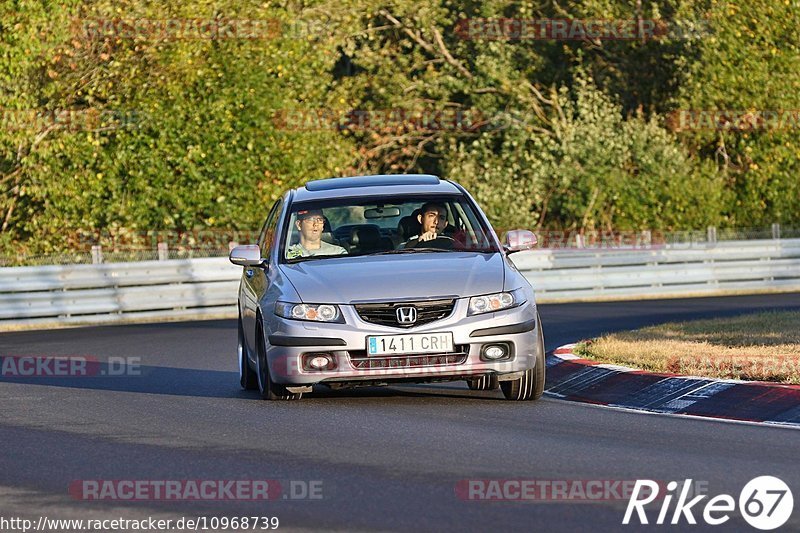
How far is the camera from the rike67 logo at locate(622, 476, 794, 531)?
7035 mm

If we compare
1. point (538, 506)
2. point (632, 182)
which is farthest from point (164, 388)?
point (632, 182)

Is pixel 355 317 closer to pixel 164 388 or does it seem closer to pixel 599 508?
pixel 164 388

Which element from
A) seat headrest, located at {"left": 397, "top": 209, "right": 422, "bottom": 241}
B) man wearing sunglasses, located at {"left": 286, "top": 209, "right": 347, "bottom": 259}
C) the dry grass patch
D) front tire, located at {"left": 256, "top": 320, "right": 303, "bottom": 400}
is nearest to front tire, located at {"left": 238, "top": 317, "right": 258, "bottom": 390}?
front tire, located at {"left": 256, "top": 320, "right": 303, "bottom": 400}

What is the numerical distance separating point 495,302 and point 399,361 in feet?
2.62

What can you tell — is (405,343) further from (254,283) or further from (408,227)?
(254,283)

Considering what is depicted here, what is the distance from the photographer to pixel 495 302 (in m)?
11.5

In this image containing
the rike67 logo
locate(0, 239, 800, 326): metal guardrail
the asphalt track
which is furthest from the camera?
locate(0, 239, 800, 326): metal guardrail

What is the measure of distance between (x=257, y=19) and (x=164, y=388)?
19716mm

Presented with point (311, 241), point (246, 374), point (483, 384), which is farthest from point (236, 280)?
point (311, 241)

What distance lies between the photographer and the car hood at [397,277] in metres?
11.4

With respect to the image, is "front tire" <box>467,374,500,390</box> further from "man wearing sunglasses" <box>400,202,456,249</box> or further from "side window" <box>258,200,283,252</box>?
"side window" <box>258,200,283,252</box>

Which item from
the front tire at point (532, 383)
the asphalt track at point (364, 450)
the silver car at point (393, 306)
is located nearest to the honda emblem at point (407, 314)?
the silver car at point (393, 306)

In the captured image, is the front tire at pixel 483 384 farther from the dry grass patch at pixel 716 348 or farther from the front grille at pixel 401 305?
the front grille at pixel 401 305

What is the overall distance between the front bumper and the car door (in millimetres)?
983
